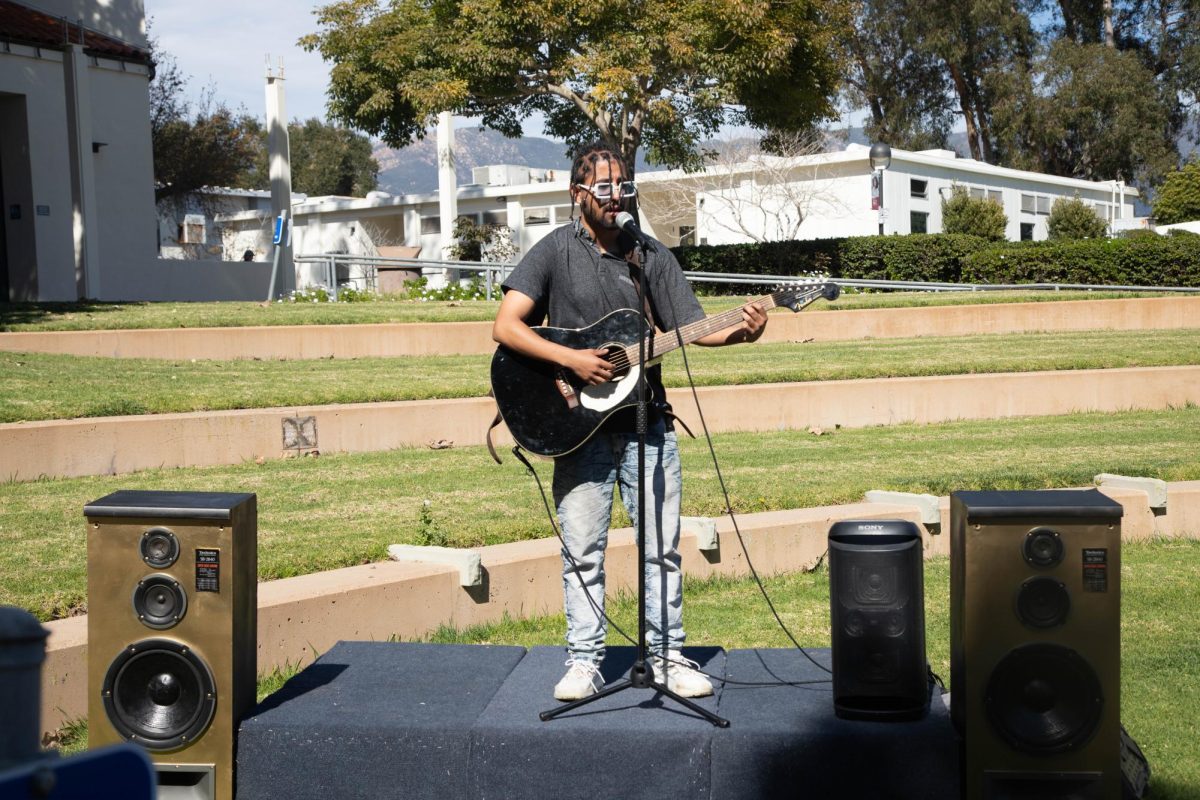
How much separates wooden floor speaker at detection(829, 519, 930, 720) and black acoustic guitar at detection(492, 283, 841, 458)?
940mm

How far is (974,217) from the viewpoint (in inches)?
1344

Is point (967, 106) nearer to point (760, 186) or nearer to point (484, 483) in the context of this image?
point (760, 186)

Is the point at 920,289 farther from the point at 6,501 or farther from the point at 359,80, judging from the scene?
the point at 6,501

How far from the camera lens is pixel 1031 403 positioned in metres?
13.4

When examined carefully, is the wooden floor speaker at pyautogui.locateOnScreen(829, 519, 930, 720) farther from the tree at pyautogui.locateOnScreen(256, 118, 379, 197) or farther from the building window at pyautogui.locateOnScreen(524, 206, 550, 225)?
the tree at pyautogui.locateOnScreen(256, 118, 379, 197)

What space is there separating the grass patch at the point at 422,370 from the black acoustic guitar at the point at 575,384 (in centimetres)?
647

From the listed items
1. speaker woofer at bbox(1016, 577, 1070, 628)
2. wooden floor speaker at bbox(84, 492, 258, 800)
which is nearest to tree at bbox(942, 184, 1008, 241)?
speaker woofer at bbox(1016, 577, 1070, 628)

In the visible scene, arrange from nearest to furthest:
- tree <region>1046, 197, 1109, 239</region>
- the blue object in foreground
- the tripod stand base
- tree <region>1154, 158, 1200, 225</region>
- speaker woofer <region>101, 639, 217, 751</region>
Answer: the blue object in foreground < speaker woofer <region>101, 639, 217, 751</region> < the tripod stand base < tree <region>1046, 197, 1109, 239</region> < tree <region>1154, 158, 1200, 225</region>

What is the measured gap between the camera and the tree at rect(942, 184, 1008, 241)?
33.8 m

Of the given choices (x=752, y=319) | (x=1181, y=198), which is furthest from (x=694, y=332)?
(x=1181, y=198)

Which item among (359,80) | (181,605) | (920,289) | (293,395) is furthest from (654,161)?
A: (181,605)

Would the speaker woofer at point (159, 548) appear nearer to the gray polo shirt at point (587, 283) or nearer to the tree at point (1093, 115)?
the gray polo shirt at point (587, 283)

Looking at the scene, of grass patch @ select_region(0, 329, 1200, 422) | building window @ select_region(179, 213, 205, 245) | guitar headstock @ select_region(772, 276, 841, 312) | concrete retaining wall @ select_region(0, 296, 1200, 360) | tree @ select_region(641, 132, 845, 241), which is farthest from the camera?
building window @ select_region(179, 213, 205, 245)

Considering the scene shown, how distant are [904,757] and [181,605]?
8.21ft
